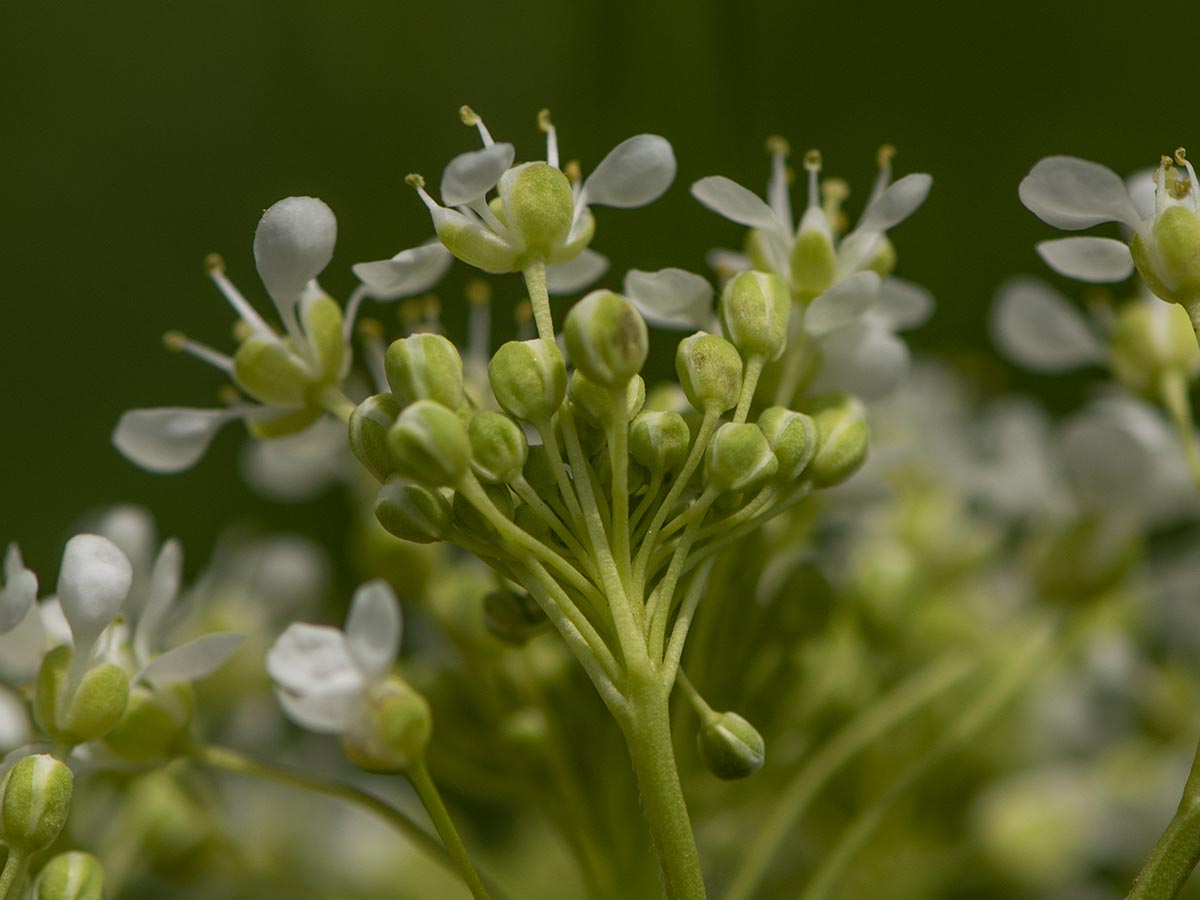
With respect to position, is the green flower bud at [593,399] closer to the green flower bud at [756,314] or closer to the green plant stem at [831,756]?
the green flower bud at [756,314]

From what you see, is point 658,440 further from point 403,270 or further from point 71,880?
point 71,880

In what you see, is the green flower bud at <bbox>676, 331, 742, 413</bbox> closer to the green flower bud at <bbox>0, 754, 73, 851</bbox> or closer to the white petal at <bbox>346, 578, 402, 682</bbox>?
the white petal at <bbox>346, 578, 402, 682</bbox>

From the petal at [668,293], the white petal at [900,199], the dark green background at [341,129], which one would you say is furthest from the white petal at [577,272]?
the dark green background at [341,129]

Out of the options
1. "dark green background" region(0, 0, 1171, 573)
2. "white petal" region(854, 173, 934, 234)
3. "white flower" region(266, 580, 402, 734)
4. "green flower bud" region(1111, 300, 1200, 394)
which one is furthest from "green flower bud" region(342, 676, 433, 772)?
"dark green background" region(0, 0, 1171, 573)

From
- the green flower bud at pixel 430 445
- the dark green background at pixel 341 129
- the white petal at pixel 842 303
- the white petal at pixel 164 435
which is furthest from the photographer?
the dark green background at pixel 341 129

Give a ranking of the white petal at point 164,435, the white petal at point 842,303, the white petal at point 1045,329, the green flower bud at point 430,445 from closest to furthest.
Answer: the green flower bud at point 430,445, the white petal at point 842,303, the white petal at point 164,435, the white petal at point 1045,329

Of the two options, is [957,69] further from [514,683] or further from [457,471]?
[457,471]
